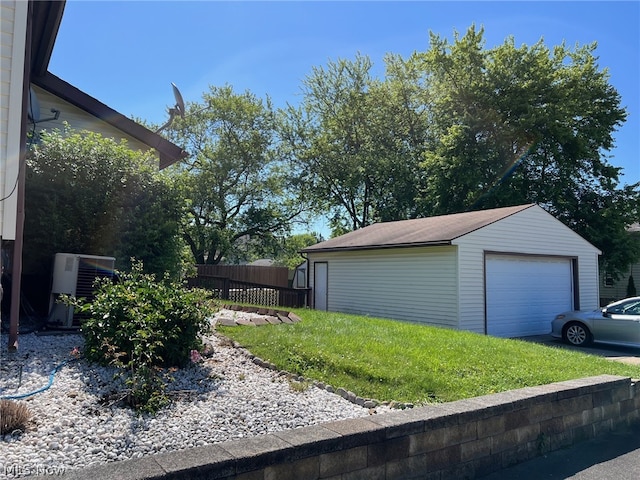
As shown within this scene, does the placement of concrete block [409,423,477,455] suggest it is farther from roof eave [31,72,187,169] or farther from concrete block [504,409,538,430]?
roof eave [31,72,187,169]

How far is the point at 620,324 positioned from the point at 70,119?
41.9ft

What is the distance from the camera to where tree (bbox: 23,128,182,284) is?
639 cm

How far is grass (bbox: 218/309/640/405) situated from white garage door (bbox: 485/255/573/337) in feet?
14.8

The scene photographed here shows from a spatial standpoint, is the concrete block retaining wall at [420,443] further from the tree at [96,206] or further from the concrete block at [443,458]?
the tree at [96,206]

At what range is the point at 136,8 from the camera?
22.9 ft

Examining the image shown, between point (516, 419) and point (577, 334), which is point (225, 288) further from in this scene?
point (516, 419)

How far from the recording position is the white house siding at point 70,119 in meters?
9.27

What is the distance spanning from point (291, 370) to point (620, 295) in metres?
27.4

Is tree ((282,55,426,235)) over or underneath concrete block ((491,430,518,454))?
over

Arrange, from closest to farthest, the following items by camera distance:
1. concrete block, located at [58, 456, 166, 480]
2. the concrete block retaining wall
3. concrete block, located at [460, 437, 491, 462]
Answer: concrete block, located at [58, 456, 166, 480] < the concrete block retaining wall < concrete block, located at [460, 437, 491, 462]

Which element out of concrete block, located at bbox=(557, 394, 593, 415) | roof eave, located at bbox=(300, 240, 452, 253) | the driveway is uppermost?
roof eave, located at bbox=(300, 240, 452, 253)

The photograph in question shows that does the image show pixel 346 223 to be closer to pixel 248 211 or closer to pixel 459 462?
pixel 248 211

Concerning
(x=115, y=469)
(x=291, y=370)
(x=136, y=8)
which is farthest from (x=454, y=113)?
(x=115, y=469)

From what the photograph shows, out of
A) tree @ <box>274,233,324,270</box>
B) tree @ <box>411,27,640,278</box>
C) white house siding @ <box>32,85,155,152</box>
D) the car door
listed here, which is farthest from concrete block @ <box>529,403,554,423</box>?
tree @ <box>274,233,324,270</box>
